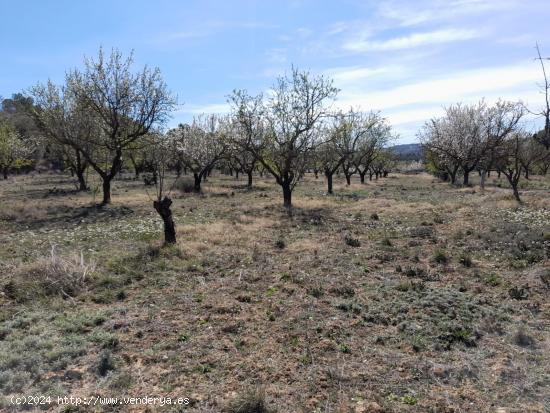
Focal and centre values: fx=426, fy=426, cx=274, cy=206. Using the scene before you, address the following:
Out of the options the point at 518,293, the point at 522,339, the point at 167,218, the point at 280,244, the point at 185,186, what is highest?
the point at 185,186

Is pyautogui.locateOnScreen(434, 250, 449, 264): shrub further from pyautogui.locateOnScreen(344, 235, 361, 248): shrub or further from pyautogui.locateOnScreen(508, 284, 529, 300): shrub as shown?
pyautogui.locateOnScreen(344, 235, 361, 248): shrub

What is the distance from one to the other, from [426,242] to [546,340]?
7.26 metres

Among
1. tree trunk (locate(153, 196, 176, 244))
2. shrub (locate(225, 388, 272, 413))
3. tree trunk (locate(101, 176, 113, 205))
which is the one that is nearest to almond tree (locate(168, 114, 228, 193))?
tree trunk (locate(101, 176, 113, 205))

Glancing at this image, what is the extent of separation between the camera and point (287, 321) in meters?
7.34

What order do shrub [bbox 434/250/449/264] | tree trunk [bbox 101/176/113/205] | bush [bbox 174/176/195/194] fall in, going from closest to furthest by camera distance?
shrub [bbox 434/250/449/264] < tree trunk [bbox 101/176/113/205] < bush [bbox 174/176/195/194]

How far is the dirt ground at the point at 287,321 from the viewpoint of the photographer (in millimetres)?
5191

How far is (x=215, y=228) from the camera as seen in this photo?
51.5 ft

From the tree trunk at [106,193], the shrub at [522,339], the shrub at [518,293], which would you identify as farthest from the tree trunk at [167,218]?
the tree trunk at [106,193]

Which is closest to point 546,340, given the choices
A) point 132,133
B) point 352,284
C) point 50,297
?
point 352,284

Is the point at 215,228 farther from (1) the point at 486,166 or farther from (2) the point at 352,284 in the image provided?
(1) the point at 486,166

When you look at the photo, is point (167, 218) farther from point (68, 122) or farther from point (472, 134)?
point (472, 134)

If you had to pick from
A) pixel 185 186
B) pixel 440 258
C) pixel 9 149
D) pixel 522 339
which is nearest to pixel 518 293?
pixel 522 339

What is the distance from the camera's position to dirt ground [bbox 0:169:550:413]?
5.19 metres

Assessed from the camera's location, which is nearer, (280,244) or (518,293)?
(518,293)
